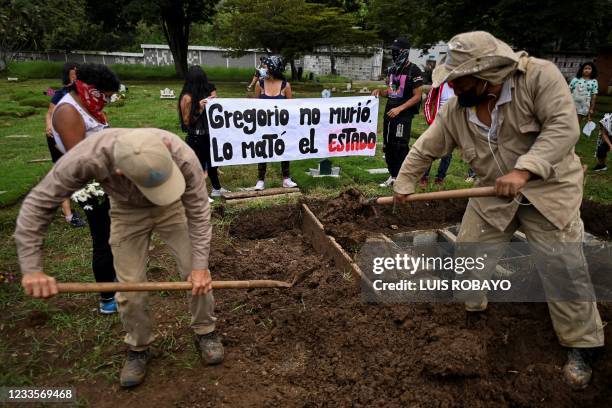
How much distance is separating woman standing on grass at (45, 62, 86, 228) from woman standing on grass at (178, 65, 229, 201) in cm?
128

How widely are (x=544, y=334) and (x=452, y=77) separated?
6.30ft

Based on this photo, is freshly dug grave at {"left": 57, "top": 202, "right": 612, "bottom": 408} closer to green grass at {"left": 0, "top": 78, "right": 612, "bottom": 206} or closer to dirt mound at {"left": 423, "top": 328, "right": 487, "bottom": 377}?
dirt mound at {"left": 423, "top": 328, "right": 487, "bottom": 377}

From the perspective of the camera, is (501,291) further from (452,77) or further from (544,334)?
(452,77)

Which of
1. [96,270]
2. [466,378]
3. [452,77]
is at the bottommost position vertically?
[466,378]

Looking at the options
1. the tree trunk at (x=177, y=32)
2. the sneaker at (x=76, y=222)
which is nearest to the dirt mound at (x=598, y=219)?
the sneaker at (x=76, y=222)

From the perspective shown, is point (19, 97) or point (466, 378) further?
point (19, 97)

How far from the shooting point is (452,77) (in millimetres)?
2449

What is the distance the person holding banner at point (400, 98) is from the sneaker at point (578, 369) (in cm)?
364

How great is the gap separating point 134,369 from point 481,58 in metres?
2.84

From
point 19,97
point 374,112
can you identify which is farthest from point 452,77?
point 19,97

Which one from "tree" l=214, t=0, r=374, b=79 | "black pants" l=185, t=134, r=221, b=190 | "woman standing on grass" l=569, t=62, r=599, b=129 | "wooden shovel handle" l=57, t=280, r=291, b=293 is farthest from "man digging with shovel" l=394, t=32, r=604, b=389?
"tree" l=214, t=0, r=374, b=79

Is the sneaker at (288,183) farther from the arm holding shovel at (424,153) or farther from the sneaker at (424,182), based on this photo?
the arm holding shovel at (424,153)

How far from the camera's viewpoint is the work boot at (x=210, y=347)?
2.87 metres

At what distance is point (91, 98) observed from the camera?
9.91 feet
